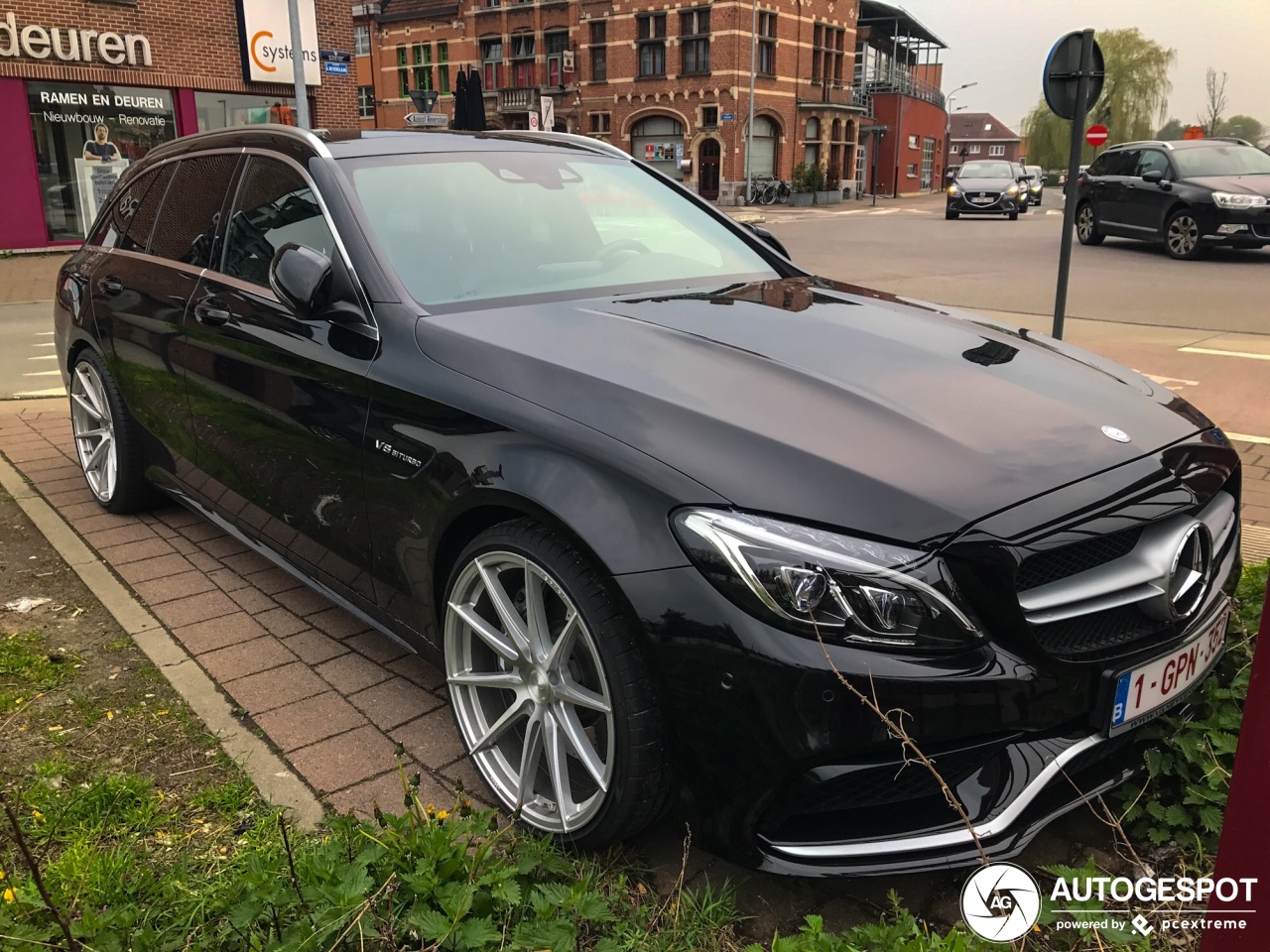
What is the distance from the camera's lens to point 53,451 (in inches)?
240

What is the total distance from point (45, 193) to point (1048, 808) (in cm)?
2280

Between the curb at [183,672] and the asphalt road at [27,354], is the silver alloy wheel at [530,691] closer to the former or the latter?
the curb at [183,672]

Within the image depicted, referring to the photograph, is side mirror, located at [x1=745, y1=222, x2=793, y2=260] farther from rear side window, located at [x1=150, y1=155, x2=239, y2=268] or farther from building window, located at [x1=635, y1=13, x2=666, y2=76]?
building window, located at [x1=635, y1=13, x2=666, y2=76]

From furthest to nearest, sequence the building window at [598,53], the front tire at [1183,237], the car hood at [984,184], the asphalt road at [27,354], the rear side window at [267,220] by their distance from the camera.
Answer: the building window at [598,53]
the car hood at [984,184]
the front tire at [1183,237]
the asphalt road at [27,354]
the rear side window at [267,220]

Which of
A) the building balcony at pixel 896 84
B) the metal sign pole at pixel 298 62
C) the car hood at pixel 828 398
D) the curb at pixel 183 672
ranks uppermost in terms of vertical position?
the building balcony at pixel 896 84

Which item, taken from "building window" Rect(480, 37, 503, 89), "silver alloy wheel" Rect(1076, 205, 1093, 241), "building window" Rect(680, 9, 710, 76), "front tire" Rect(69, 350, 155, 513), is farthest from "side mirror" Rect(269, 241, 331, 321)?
"building window" Rect(480, 37, 503, 89)

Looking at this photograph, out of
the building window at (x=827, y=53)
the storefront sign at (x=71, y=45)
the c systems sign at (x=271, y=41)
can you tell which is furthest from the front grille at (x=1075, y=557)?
the building window at (x=827, y=53)

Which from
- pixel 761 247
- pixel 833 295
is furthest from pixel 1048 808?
pixel 761 247

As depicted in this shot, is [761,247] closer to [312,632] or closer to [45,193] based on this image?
[312,632]

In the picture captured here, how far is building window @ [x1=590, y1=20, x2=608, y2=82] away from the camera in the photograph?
49.9 m

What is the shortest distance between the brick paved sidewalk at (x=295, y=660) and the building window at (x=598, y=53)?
49.7 m

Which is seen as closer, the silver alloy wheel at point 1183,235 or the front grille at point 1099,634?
the front grille at point 1099,634

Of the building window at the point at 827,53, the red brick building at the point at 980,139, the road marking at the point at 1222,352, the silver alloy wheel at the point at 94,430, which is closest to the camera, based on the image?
the silver alloy wheel at the point at 94,430

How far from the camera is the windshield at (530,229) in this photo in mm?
3037
